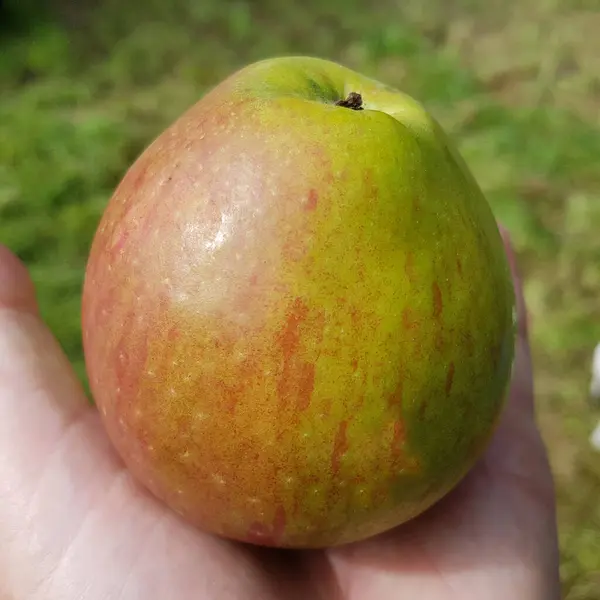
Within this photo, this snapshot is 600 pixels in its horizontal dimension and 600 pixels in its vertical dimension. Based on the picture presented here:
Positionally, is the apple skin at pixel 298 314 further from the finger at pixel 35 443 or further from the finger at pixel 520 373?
the finger at pixel 520 373

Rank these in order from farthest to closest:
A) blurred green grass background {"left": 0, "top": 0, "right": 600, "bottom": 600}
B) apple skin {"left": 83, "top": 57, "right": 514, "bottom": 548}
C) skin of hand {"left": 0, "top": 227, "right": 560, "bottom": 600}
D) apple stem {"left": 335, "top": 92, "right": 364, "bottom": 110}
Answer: blurred green grass background {"left": 0, "top": 0, "right": 600, "bottom": 600}
skin of hand {"left": 0, "top": 227, "right": 560, "bottom": 600}
apple stem {"left": 335, "top": 92, "right": 364, "bottom": 110}
apple skin {"left": 83, "top": 57, "right": 514, "bottom": 548}

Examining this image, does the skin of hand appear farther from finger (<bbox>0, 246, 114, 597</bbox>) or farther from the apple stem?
the apple stem

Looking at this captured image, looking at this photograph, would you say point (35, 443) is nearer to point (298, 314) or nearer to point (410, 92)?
point (298, 314)

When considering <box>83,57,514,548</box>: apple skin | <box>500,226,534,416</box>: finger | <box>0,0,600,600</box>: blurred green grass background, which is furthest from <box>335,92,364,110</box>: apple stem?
<box>0,0,600,600</box>: blurred green grass background

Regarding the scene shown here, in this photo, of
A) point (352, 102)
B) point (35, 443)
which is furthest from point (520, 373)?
point (35, 443)

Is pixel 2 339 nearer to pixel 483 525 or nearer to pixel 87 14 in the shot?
pixel 483 525

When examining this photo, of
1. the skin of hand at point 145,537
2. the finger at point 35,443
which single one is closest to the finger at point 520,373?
the skin of hand at point 145,537

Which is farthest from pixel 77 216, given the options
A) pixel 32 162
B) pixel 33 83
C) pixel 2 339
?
pixel 2 339
